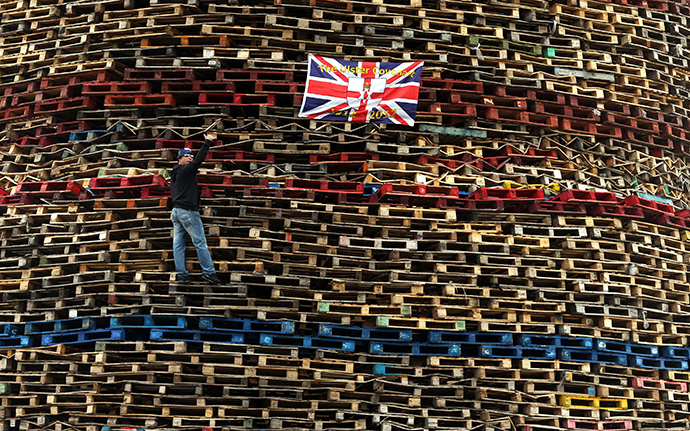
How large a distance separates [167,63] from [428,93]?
443 cm

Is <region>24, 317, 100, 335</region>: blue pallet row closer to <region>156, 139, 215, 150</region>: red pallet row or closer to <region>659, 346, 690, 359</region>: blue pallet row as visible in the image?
<region>156, 139, 215, 150</region>: red pallet row

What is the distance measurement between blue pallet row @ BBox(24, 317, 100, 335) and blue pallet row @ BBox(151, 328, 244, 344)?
3.19ft

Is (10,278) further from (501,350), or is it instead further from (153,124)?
(501,350)

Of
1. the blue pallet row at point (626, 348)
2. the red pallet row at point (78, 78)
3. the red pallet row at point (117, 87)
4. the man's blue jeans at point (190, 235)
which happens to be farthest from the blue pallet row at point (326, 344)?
the red pallet row at point (78, 78)

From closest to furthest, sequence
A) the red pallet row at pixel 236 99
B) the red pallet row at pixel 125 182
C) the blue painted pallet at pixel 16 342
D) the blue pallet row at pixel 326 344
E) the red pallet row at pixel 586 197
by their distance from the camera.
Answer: the blue pallet row at pixel 326 344, the blue painted pallet at pixel 16 342, the red pallet row at pixel 125 182, the red pallet row at pixel 586 197, the red pallet row at pixel 236 99

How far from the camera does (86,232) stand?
948 cm

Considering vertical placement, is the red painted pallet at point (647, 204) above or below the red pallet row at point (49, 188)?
below

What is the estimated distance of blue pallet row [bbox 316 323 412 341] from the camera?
8789 millimetres

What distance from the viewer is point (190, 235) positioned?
8695mm

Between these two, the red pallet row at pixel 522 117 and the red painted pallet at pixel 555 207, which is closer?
the red painted pallet at pixel 555 207

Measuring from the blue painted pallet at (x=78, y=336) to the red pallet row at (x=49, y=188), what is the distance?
7.10ft

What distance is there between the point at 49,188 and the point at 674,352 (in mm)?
10345

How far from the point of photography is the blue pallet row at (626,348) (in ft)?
30.5

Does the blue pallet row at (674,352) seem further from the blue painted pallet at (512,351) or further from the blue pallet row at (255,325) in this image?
the blue pallet row at (255,325)
